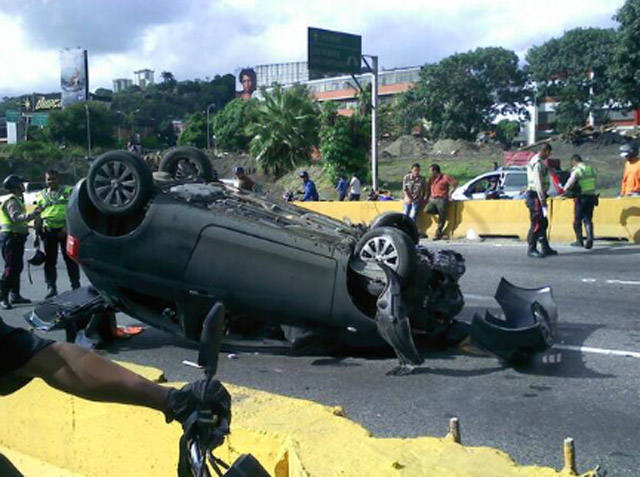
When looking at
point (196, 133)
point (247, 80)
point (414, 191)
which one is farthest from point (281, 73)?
point (414, 191)

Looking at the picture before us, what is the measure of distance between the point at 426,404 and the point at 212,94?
151976 mm

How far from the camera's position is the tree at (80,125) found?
8356cm

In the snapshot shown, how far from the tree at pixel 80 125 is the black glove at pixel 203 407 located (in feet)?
278

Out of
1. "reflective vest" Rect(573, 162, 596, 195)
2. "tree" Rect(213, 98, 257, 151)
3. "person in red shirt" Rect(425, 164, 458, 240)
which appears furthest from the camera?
"tree" Rect(213, 98, 257, 151)

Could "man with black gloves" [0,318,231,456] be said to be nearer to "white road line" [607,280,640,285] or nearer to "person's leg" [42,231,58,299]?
"person's leg" [42,231,58,299]

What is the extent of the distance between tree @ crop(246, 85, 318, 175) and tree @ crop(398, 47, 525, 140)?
111 feet

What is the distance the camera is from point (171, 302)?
6234mm

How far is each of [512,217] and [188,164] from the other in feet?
29.9

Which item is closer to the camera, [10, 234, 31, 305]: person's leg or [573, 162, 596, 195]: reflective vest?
[10, 234, 31, 305]: person's leg

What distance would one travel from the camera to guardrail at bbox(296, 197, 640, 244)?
45.2 ft

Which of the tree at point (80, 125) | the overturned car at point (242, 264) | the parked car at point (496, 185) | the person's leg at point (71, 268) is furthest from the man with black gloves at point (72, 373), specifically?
the tree at point (80, 125)

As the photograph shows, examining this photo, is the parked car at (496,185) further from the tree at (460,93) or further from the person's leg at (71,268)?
the tree at (460,93)

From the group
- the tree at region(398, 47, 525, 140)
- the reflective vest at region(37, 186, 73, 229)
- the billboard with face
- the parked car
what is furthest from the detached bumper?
the billboard with face

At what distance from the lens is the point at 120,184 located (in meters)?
6.21
